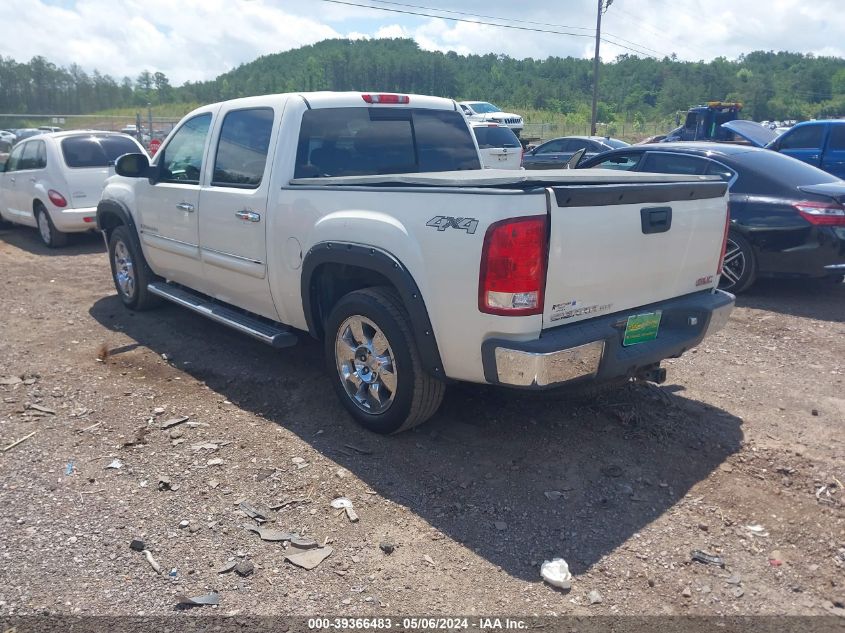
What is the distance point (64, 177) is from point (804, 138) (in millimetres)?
12772

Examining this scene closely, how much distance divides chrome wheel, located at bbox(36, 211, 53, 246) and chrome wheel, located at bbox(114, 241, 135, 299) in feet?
13.8

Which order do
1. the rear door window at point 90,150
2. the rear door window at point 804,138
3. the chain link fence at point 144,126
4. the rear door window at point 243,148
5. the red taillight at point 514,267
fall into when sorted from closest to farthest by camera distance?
1. the red taillight at point 514,267
2. the rear door window at point 243,148
3. the rear door window at point 90,150
4. the rear door window at point 804,138
5. the chain link fence at point 144,126

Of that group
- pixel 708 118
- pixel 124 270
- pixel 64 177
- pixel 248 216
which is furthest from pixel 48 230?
pixel 708 118

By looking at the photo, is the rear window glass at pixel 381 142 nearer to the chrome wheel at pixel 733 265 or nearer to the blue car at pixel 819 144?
the chrome wheel at pixel 733 265

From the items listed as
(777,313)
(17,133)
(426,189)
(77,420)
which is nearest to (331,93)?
(426,189)

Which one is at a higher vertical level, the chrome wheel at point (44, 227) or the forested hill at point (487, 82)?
the forested hill at point (487, 82)

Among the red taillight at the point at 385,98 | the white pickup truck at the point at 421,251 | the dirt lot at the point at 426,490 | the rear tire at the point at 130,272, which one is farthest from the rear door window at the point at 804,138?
the rear tire at the point at 130,272

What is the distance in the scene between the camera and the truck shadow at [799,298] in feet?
22.3

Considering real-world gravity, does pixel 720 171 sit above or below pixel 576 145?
above

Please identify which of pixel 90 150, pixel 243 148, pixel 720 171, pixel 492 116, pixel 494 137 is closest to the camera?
pixel 243 148

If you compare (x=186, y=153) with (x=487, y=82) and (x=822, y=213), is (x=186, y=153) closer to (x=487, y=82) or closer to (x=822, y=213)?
(x=822, y=213)

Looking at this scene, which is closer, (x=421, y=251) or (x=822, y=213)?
(x=421, y=251)

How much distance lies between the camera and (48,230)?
10.4 m

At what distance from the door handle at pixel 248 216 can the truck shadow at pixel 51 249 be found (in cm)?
649
